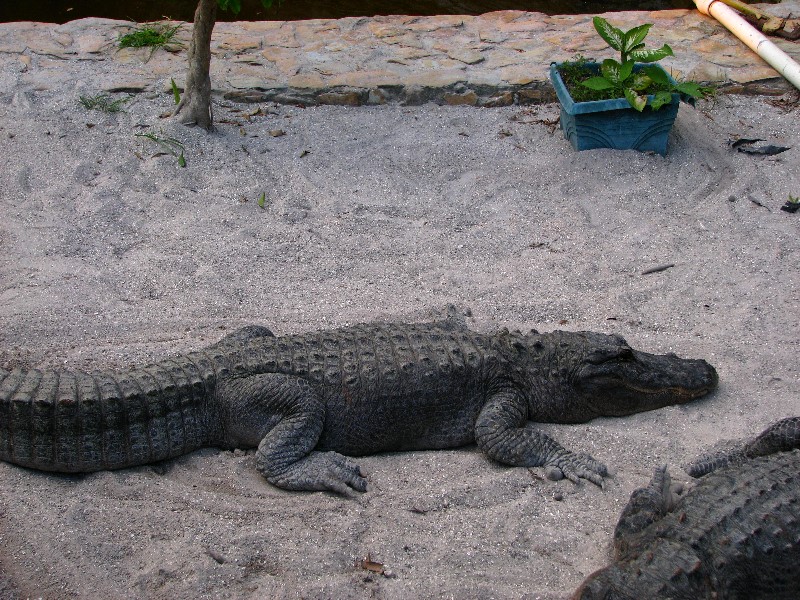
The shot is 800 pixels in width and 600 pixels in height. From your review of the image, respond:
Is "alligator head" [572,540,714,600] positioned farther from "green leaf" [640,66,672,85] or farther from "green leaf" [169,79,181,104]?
"green leaf" [169,79,181,104]

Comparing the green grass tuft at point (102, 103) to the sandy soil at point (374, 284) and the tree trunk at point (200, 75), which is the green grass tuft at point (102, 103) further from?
the tree trunk at point (200, 75)

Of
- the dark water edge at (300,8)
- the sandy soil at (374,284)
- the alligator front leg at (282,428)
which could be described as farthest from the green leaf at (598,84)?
the dark water edge at (300,8)

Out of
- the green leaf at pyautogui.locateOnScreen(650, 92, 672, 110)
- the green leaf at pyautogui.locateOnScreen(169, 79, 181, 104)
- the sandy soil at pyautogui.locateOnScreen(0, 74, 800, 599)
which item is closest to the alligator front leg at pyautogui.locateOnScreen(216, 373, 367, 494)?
the sandy soil at pyautogui.locateOnScreen(0, 74, 800, 599)

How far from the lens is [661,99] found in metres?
6.15

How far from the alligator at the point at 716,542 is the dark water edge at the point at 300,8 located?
7956 mm

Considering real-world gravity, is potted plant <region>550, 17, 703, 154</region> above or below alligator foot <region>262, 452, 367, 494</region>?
above

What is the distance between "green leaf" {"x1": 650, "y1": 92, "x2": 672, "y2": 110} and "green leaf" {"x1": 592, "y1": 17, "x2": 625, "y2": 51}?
0.56 meters

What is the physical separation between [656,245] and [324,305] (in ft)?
7.53

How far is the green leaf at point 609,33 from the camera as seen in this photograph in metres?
6.41

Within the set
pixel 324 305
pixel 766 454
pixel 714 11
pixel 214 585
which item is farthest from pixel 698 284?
pixel 714 11

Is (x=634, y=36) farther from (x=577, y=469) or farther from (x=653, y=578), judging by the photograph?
(x=653, y=578)

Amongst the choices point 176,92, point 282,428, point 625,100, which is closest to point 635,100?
point 625,100

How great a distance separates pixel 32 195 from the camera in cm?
594

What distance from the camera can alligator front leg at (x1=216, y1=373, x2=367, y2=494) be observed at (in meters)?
3.87
